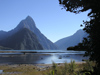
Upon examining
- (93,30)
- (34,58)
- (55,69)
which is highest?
(93,30)

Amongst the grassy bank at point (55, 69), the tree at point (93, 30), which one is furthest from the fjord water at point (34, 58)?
the tree at point (93, 30)

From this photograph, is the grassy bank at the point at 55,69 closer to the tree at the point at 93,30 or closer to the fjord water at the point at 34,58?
the tree at the point at 93,30

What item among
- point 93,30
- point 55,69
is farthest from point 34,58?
point 93,30

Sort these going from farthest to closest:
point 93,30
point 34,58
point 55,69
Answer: point 34,58 < point 55,69 < point 93,30

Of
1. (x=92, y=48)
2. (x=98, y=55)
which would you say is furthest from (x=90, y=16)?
(x=98, y=55)

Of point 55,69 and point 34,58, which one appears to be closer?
point 55,69

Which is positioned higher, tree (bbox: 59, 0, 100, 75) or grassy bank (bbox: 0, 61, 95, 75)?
tree (bbox: 59, 0, 100, 75)

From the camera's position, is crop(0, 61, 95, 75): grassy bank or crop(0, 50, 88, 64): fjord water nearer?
crop(0, 61, 95, 75): grassy bank

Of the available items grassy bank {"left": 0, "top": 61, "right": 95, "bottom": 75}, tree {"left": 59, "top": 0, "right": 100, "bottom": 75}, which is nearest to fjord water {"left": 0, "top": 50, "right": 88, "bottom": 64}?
grassy bank {"left": 0, "top": 61, "right": 95, "bottom": 75}

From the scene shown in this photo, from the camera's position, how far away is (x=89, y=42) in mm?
7375

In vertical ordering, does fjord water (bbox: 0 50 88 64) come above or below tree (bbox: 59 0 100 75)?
below

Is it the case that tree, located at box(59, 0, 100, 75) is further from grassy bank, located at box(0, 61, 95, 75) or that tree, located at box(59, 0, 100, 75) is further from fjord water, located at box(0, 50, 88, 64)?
fjord water, located at box(0, 50, 88, 64)

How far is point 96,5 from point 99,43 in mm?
2176

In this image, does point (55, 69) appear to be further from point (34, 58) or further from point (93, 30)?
point (34, 58)
